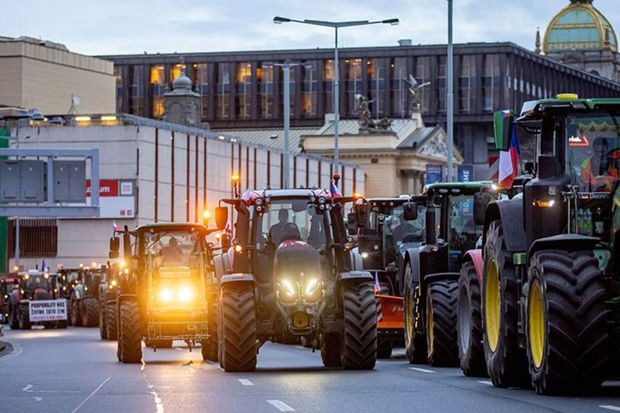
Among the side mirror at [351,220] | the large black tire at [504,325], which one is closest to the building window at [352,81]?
the side mirror at [351,220]

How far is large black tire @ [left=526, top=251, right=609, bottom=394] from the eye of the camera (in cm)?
1875

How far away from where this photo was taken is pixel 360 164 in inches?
A: 6294

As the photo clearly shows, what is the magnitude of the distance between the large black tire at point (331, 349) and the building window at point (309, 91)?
157 metres

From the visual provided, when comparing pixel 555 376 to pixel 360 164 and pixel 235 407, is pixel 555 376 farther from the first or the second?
pixel 360 164

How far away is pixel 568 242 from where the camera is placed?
19.2 meters

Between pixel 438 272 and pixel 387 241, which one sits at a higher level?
pixel 387 241

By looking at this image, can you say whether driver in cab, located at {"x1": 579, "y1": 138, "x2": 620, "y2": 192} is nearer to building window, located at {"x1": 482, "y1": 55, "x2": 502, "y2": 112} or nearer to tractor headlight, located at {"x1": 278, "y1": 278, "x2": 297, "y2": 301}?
tractor headlight, located at {"x1": 278, "y1": 278, "x2": 297, "y2": 301}

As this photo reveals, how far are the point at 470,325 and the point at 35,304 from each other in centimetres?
5816

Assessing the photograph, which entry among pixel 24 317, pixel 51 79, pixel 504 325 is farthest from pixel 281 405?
pixel 51 79

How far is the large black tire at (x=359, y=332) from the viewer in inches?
1100

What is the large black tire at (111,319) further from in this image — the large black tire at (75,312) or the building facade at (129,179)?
the building facade at (129,179)

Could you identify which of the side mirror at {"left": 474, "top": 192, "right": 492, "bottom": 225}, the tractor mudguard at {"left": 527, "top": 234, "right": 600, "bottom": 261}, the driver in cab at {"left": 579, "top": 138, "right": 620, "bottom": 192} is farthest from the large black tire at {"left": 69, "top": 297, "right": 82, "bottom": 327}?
the tractor mudguard at {"left": 527, "top": 234, "right": 600, "bottom": 261}

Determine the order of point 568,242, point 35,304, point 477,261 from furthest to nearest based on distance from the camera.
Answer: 1. point 35,304
2. point 477,261
3. point 568,242

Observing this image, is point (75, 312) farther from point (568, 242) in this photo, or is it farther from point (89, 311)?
point (568, 242)
